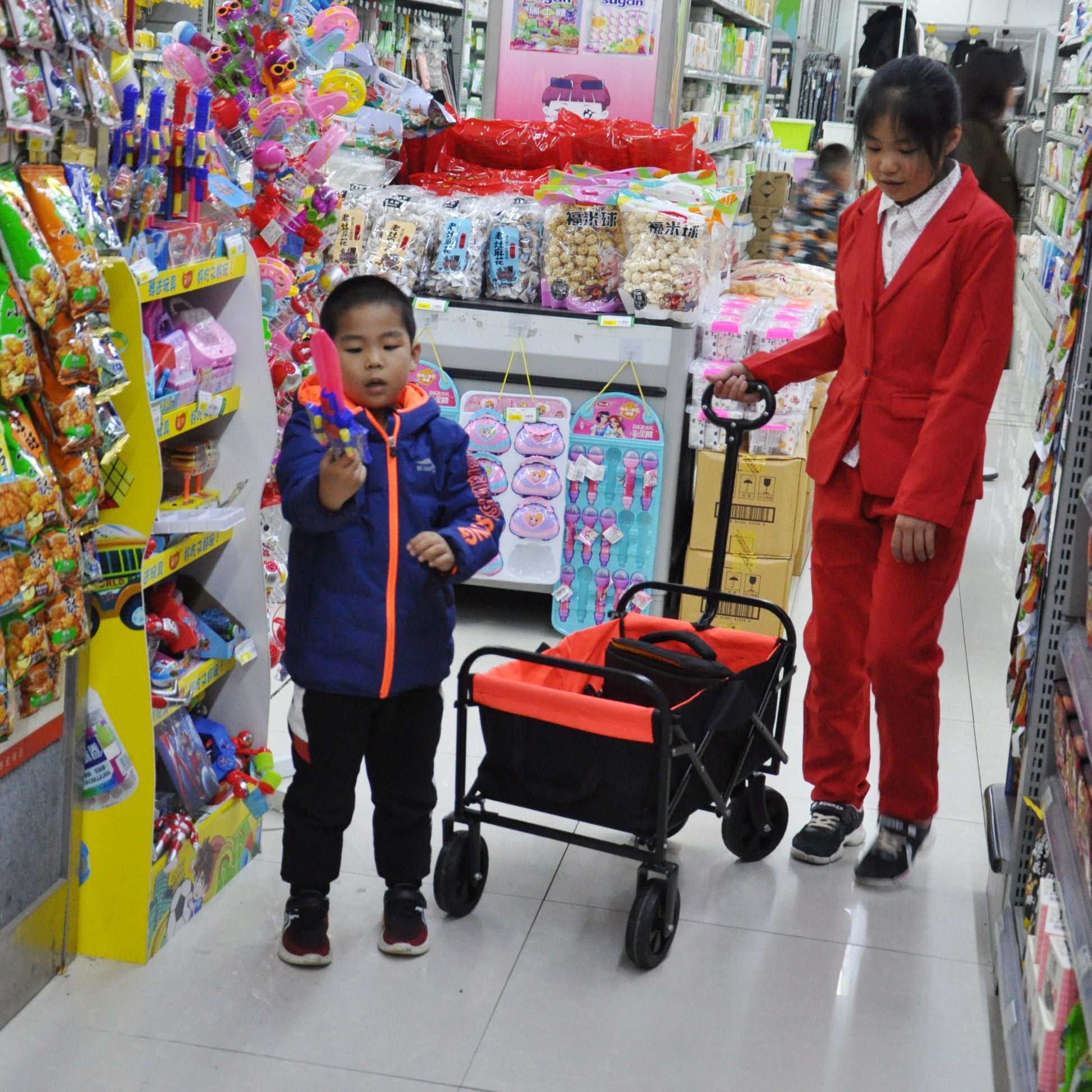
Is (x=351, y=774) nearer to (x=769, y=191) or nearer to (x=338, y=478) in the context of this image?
(x=338, y=478)

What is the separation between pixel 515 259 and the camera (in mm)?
4316

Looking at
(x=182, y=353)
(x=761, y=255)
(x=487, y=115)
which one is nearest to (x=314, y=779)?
(x=182, y=353)

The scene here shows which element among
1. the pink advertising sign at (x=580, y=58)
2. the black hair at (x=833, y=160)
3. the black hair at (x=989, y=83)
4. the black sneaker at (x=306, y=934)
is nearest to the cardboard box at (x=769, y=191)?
the black hair at (x=833, y=160)

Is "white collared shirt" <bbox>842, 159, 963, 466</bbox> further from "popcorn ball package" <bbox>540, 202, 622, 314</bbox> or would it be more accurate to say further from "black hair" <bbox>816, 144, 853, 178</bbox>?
"black hair" <bbox>816, 144, 853, 178</bbox>

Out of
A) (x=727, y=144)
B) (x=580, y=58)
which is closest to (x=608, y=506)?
(x=580, y=58)

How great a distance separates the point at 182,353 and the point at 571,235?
2.15 metres

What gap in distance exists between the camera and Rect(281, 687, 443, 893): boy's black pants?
94.3 inches

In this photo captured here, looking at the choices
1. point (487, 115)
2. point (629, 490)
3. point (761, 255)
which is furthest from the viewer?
point (761, 255)

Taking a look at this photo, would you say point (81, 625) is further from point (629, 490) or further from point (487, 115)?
point (487, 115)

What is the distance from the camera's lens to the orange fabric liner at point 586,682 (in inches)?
95.6

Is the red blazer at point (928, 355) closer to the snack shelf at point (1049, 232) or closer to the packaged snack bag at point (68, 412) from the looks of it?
the packaged snack bag at point (68, 412)

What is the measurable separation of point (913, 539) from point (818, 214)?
12.9ft

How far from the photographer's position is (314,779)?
2426mm

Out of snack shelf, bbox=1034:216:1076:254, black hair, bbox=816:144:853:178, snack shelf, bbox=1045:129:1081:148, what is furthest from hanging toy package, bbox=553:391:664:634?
snack shelf, bbox=1045:129:1081:148
